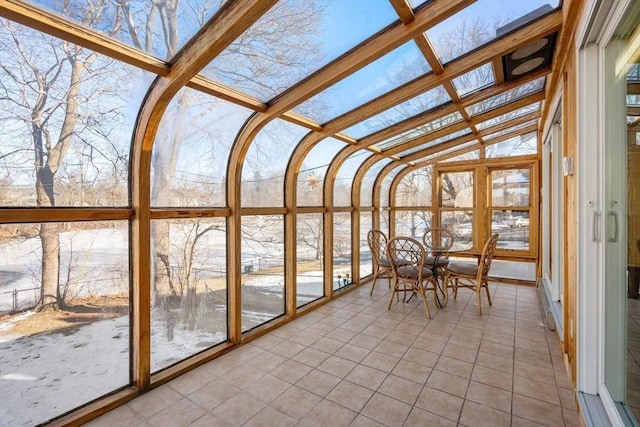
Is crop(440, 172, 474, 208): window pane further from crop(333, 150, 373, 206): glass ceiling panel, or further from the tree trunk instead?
the tree trunk

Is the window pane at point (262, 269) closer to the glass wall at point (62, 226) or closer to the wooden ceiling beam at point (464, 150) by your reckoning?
the glass wall at point (62, 226)

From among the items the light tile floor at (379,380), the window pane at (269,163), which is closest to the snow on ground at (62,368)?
the light tile floor at (379,380)

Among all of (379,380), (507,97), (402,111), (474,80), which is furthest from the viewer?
(507,97)

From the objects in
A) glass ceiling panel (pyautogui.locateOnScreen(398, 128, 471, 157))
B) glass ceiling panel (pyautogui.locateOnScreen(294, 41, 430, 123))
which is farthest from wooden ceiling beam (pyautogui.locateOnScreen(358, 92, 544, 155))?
glass ceiling panel (pyautogui.locateOnScreen(294, 41, 430, 123))

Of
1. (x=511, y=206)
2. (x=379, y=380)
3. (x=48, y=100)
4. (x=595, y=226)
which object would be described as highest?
(x=48, y=100)

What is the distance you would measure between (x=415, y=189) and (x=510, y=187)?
1.61 m

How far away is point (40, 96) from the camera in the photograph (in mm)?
1657

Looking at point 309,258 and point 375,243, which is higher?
point 375,243

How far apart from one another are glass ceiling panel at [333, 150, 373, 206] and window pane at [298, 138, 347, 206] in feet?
1.07

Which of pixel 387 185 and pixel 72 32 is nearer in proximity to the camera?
pixel 72 32

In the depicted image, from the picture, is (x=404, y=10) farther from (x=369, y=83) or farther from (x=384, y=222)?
(x=384, y=222)

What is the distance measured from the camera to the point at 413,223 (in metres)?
5.94

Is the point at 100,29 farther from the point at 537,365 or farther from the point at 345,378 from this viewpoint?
the point at 537,365

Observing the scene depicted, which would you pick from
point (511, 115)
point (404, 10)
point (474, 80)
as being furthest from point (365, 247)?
point (404, 10)
